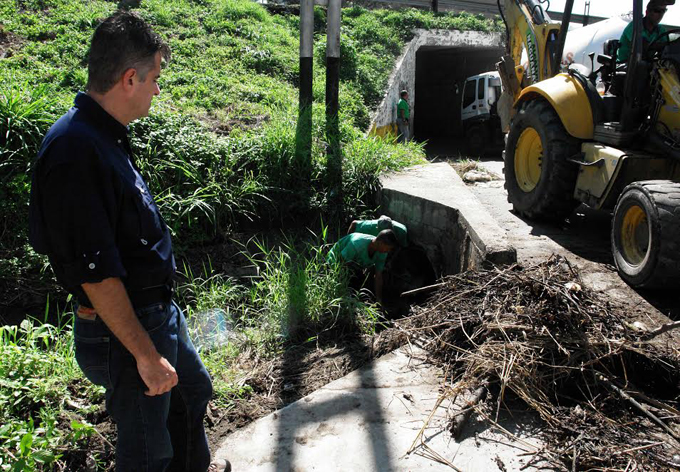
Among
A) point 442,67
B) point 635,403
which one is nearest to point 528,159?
point 635,403

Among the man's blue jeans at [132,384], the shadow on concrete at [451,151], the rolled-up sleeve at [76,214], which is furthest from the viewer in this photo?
the shadow on concrete at [451,151]

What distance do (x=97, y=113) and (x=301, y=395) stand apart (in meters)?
2.18

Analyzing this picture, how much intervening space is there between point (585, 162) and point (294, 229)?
10.2ft

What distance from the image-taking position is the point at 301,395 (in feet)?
11.0

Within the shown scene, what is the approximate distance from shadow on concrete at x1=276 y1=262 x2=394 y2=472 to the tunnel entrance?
16.4 metres

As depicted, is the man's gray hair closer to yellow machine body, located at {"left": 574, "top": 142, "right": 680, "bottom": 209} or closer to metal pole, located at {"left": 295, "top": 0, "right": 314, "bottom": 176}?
yellow machine body, located at {"left": 574, "top": 142, "right": 680, "bottom": 209}

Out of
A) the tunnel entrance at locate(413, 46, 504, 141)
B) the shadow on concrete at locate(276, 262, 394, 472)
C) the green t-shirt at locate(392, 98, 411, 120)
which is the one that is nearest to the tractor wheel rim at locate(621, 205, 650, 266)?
the shadow on concrete at locate(276, 262, 394, 472)

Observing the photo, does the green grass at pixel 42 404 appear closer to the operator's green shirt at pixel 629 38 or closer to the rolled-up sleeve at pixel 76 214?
the rolled-up sleeve at pixel 76 214

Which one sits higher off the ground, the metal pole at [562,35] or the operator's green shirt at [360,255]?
the metal pole at [562,35]

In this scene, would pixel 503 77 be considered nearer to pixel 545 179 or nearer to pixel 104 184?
pixel 545 179

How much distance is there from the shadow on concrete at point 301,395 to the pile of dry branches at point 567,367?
1.35ft

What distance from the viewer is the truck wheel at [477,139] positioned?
47.3ft

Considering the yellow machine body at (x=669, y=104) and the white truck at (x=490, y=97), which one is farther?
the white truck at (x=490, y=97)

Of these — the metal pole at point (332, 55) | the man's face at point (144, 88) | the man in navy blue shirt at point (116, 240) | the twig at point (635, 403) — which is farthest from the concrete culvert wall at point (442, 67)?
the man in navy blue shirt at point (116, 240)
